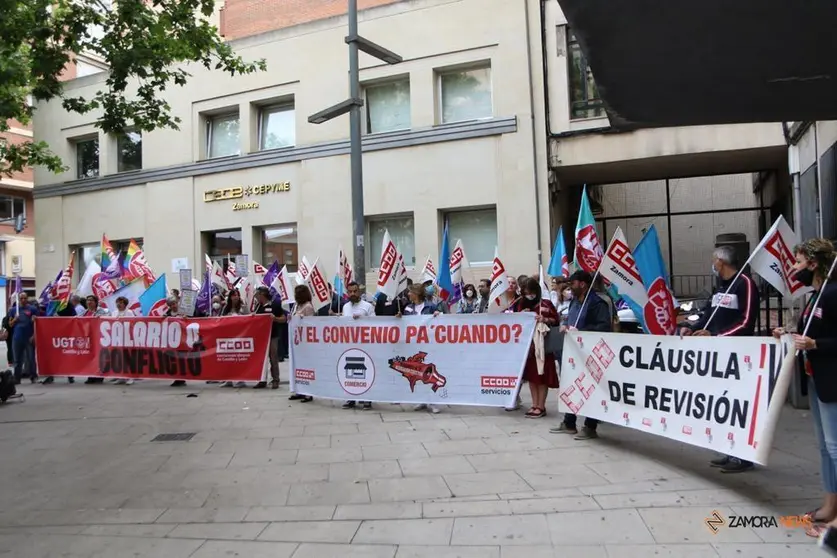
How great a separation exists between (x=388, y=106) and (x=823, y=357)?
47.2 ft

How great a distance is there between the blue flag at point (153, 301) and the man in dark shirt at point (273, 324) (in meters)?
2.45

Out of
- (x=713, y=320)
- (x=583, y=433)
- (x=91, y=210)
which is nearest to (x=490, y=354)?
(x=583, y=433)

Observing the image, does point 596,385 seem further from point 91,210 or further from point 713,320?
point 91,210

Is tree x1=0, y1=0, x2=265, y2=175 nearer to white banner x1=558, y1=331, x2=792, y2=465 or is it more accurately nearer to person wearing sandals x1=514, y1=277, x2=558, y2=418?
person wearing sandals x1=514, y1=277, x2=558, y2=418

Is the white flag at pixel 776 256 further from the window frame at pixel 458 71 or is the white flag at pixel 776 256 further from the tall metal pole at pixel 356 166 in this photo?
the window frame at pixel 458 71

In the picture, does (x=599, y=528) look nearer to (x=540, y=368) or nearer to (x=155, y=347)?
(x=540, y=368)

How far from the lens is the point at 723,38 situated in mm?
4895

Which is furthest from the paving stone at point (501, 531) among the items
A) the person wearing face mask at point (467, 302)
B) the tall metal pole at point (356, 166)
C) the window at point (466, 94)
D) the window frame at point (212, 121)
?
the window frame at point (212, 121)

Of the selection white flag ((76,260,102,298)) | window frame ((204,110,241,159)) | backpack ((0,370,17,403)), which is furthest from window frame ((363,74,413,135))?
backpack ((0,370,17,403))

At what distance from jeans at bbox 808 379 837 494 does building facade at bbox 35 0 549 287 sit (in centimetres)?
1090

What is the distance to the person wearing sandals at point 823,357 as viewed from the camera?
3.87 meters

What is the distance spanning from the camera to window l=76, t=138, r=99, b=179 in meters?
21.4

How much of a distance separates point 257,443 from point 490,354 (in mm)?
2915

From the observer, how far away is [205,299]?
41.8ft
